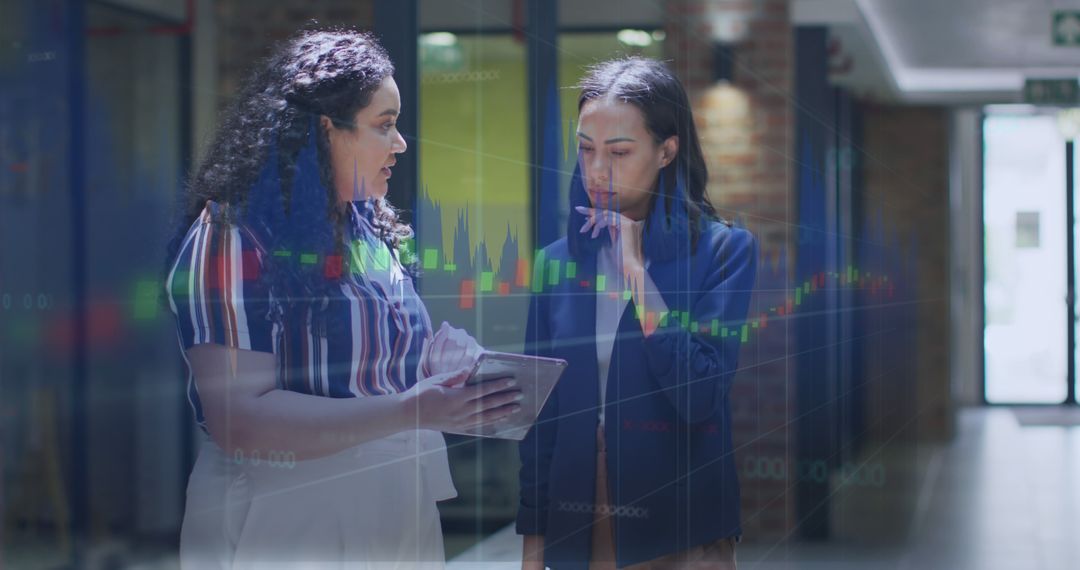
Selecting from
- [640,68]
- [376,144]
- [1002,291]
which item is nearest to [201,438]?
[376,144]

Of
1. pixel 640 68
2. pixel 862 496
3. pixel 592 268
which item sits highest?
pixel 640 68

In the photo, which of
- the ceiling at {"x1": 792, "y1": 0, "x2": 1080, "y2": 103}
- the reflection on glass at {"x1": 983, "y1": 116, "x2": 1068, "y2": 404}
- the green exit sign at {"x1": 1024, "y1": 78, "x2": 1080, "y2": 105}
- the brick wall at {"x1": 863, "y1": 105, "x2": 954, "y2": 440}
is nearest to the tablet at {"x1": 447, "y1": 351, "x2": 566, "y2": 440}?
the ceiling at {"x1": 792, "y1": 0, "x2": 1080, "y2": 103}

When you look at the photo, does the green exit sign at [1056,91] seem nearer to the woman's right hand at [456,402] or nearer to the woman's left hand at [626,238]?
the woman's left hand at [626,238]

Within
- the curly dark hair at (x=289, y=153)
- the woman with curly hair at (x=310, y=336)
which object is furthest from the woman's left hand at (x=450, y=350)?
the curly dark hair at (x=289, y=153)

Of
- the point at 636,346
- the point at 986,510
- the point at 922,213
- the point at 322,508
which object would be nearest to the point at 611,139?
the point at 636,346

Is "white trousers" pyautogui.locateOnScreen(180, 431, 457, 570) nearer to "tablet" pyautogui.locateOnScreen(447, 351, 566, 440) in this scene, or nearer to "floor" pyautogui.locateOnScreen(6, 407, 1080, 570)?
"tablet" pyautogui.locateOnScreen(447, 351, 566, 440)

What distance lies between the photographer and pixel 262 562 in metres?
1.72

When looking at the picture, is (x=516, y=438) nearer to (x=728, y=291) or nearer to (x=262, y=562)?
(x=262, y=562)

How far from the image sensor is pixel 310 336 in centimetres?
175

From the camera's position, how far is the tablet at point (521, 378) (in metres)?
2.16

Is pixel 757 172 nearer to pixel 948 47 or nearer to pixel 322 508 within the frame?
pixel 948 47

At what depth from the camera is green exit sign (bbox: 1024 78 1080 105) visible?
491cm

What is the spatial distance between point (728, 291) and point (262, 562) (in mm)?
1884

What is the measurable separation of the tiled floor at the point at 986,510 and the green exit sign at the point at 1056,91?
1297 millimetres
